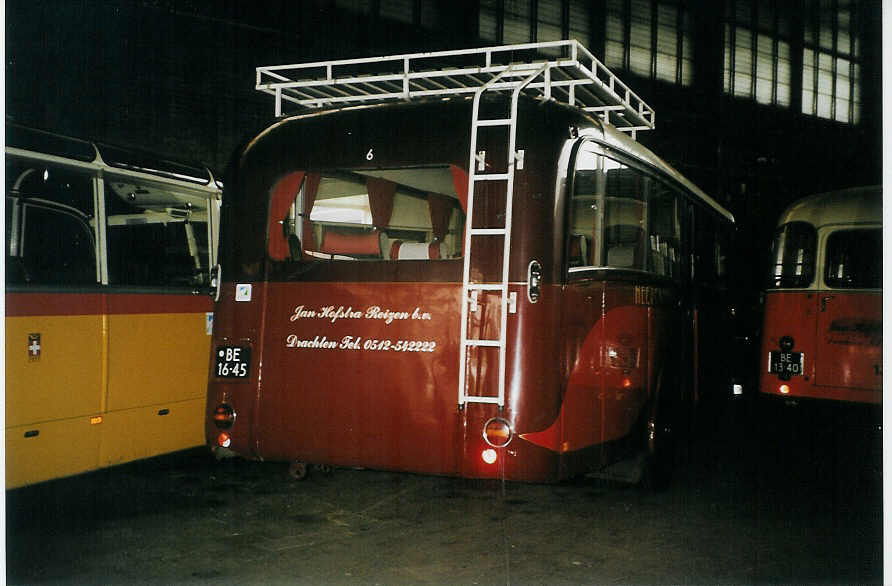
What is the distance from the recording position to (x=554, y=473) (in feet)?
17.0

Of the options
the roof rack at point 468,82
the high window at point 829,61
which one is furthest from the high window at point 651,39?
the roof rack at point 468,82

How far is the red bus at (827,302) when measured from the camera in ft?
30.7

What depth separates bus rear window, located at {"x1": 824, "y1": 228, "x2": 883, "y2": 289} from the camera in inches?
373

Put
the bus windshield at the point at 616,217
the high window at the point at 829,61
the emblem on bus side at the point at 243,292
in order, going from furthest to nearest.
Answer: the high window at the point at 829,61 → the emblem on bus side at the point at 243,292 → the bus windshield at the point at 616,217

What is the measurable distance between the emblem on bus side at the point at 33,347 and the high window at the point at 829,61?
19885 millimetres

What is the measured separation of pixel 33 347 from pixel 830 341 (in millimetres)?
8180

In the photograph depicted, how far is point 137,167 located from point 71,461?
2482 millimetres

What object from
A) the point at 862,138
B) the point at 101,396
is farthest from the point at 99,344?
the point at 862,138

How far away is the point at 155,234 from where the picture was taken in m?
7.40

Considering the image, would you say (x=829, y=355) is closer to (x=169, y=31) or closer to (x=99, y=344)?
(x=99, y=344)

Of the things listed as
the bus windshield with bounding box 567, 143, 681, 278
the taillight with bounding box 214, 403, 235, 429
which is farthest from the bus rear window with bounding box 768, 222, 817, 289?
the taillight with bounding box 214, 403, 235, 429

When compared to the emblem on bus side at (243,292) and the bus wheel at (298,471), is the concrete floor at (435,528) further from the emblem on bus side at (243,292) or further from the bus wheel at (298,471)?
the emblem on bus side at (243,292)

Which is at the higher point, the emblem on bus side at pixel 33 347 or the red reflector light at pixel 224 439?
the emblem on bus side at pixel 33 347

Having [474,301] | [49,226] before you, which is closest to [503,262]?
[474,301]
